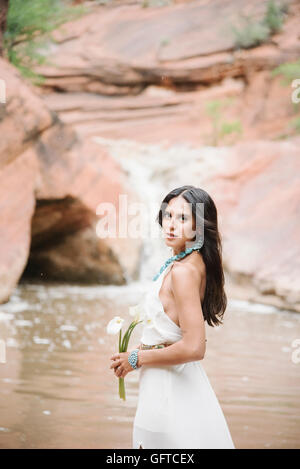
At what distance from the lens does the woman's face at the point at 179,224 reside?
1.86m

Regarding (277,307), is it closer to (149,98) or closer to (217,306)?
(217,306)

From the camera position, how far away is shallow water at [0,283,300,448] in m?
3.41

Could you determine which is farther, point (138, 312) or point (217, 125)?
point (217, 125)

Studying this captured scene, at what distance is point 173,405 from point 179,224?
537 millimetres

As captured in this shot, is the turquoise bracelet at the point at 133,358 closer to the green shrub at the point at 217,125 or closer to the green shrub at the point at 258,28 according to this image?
the green shrub at the point at 217,125

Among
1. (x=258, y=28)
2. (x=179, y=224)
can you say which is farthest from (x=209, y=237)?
(x=258, y=28)

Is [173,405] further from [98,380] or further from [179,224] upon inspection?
[98,380]

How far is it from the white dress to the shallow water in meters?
1.53

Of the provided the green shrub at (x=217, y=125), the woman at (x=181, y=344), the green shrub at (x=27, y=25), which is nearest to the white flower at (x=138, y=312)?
the woman at (x=181, y=344)

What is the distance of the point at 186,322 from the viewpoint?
5.57 ft

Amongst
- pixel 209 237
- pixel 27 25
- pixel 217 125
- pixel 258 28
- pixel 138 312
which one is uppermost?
pixel 209 237

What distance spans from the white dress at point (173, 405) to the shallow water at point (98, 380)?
1.53m
